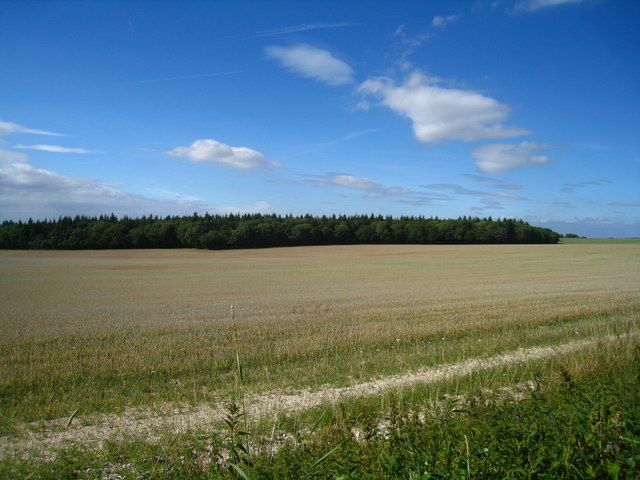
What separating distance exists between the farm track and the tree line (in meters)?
91.5

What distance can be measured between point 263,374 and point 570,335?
1023 centimetres

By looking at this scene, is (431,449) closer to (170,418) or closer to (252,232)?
(170,418)

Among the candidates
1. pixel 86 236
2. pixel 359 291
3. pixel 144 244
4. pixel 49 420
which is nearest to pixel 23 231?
pixel 86 236

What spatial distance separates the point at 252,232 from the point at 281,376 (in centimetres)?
9308

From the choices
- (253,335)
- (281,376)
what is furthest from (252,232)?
(281,376)

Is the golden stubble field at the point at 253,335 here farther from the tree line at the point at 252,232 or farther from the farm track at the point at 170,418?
the tree line at the point at 252,232

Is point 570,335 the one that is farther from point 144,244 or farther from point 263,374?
point 144,244

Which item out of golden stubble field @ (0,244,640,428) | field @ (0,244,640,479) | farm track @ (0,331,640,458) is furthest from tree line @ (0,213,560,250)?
farm track @ (0,331,640,458)

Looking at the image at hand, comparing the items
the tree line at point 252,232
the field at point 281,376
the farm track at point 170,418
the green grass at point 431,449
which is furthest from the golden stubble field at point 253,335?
the tree line at point 252,232

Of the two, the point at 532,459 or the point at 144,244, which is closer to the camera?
the point at 532,459

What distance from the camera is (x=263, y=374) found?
10305mm

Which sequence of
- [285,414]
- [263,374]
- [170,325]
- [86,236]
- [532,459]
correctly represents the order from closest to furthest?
[532,459] < [285,414] < [263,374] < [170,325] < [86,236]

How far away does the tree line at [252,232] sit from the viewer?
9788 cm

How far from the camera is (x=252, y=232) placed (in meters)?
102
